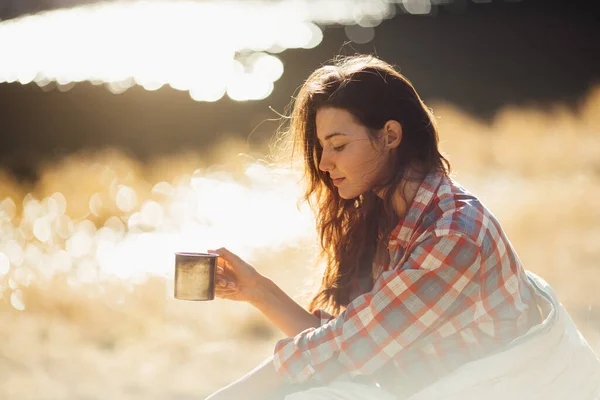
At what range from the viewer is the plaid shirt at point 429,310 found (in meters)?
1.81

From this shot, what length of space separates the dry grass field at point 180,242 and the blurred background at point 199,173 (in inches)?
0.6

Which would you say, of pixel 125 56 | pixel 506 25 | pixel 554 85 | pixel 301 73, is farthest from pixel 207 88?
pixel 506 25

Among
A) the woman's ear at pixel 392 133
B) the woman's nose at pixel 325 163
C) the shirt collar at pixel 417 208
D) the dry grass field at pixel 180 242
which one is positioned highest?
the dry grass field at pixel 180 242

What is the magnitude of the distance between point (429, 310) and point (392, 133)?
1.44 feet

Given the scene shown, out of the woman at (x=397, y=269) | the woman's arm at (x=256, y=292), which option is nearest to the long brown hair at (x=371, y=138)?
the woman at (x=397, y=269)

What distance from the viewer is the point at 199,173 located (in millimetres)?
7613

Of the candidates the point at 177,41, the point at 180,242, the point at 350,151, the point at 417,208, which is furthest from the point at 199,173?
the point at 177,41

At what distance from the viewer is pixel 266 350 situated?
13.3ft

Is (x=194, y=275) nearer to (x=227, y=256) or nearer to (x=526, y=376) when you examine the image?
(x=227, y=256)

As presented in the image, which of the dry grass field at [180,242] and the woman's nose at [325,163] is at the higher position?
the dry grass field at [180,242]

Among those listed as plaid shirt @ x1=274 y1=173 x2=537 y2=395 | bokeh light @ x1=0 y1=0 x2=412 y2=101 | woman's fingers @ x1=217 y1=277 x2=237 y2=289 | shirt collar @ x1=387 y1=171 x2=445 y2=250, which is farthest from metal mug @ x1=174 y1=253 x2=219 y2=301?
bokeh light @ x1=0 y1=0 x2=412 y2=101

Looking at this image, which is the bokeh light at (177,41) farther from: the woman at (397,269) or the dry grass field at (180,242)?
the woman at (397,269)

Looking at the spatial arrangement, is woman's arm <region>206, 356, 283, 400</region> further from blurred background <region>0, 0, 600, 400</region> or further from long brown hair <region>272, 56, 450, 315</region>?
blurred background <region>0, 0, 600, 400</region>

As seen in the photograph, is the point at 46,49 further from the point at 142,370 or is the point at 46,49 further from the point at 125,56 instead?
the point at 142,370
